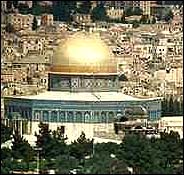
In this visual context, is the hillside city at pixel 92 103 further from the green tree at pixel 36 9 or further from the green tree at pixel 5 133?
the green tree at pixel 36 9

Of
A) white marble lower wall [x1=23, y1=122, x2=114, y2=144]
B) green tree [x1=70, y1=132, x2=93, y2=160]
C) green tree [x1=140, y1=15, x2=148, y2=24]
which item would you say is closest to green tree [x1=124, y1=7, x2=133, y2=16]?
green tree [x1=140, y1=15, x2=148, y2=24]

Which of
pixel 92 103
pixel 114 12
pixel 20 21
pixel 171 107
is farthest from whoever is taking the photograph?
pixel 114 12

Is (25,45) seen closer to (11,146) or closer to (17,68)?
(17,68)

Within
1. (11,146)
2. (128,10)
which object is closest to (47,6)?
(128,10)

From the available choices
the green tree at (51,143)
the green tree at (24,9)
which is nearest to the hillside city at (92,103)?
the green tree at (51,143)

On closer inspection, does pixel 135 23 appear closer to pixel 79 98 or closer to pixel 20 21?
pixel 20 21

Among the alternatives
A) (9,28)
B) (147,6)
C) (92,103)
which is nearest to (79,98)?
(92,103)
